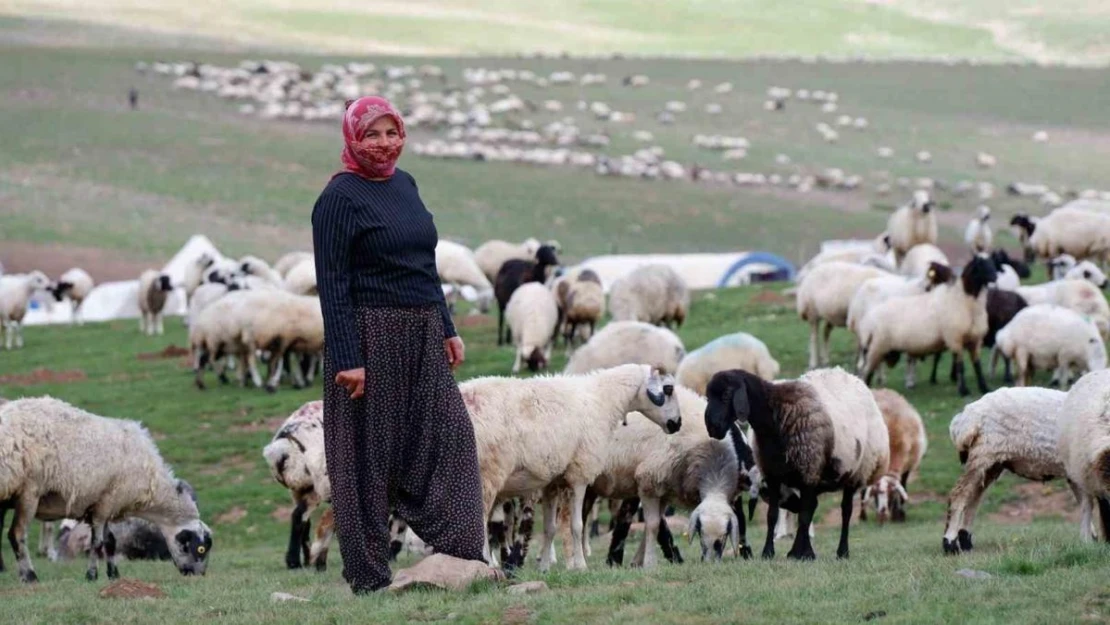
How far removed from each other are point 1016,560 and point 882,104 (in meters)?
69.2

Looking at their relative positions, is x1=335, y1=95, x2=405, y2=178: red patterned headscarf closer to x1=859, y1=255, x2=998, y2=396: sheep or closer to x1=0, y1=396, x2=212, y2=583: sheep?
x1=0, y1=396, x2=212, y2=583: sheep

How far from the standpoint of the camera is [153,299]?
3042cm

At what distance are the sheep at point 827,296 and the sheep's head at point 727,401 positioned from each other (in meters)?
11.2

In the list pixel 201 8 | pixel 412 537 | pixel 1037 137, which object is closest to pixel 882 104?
pixel 1037 137

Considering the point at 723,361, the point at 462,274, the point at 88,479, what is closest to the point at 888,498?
the point at 723,361

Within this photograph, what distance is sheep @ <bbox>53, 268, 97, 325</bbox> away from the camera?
110ft

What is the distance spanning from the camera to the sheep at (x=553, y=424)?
10719mm

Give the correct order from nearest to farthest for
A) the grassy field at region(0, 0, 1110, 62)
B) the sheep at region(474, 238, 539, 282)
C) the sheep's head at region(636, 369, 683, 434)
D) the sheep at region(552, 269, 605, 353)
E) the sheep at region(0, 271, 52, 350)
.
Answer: the sheep's head at region(636, 369, 683, 434), the sheep at region(552, 269, 605, 353), the sheep at region(0, 271, 52, 350), the sheep at region(474, 238, 539, 282), the grassy field at region(0, 0, 1110, 62)

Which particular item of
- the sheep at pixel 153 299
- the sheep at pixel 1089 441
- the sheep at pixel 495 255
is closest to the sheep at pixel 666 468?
the sheep at pixel 1089 441

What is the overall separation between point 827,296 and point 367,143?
47.7 ft

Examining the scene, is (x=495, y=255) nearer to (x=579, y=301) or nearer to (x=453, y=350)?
(x=579, y=301)

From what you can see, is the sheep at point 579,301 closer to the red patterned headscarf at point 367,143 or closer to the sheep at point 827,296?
the sheep at point 827,296

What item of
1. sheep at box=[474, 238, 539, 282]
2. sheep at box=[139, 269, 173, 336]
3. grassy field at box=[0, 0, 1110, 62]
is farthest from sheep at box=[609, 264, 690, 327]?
grassy field at box=[0, 0, 1110, 62]

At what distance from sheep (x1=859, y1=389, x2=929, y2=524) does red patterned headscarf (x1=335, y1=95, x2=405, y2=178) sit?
7103mm
